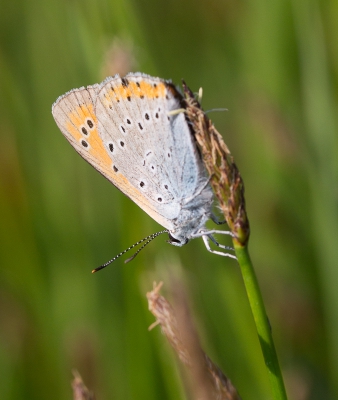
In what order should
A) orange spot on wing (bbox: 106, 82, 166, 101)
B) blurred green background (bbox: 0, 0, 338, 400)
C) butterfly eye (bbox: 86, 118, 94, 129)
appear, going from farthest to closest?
blurred green background (bbox: 0, 0, 338, 400)
butterfly eye (bbox: 86, 118, 94, 129)
orange spot on wing (bbox: 106, 82, 166, 101)

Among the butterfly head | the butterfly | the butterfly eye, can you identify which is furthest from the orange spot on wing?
the butterfly head

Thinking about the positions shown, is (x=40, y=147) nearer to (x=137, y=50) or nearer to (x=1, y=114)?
(x=1, y=114)

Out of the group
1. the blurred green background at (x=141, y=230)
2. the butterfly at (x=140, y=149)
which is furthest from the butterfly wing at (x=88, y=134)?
the blurred green background at (x=141, y=230)

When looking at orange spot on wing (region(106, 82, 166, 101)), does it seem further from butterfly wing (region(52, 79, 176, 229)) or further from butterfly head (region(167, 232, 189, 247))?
butterfly head (region(167, 232, 189, 247))

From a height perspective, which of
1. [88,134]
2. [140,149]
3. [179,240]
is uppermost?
[88,134]

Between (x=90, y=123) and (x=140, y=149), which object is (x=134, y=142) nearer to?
(x=140, y=149)

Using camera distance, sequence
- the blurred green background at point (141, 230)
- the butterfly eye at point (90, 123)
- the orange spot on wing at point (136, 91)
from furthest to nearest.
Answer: the blurred green background at point (141, 230) < the butterfly eye at point (90, 123) < the orange spot on wing at point (136, 91)

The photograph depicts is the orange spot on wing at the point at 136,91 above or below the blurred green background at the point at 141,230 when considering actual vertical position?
above

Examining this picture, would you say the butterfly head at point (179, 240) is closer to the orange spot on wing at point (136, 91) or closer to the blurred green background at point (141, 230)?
the blurred green background at point (141, 230)

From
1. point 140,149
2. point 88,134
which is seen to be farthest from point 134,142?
point 88,134
